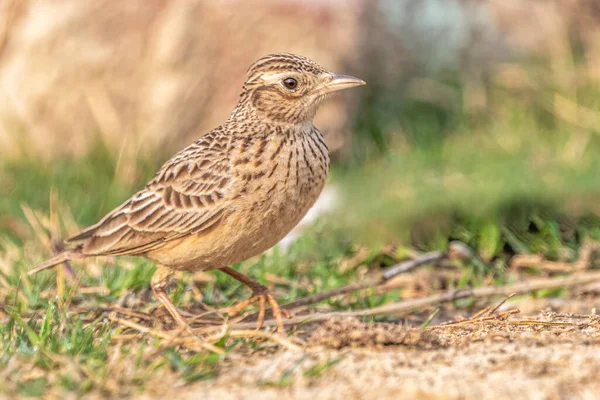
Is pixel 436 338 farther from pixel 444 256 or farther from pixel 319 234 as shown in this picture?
pixel 319 234

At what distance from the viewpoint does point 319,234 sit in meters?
6.94

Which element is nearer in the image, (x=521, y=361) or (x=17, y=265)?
(x=521, y=361)

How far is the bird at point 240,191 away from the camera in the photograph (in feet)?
15.5

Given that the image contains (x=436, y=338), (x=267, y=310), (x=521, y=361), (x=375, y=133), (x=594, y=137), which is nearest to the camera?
(x=521, y=361)

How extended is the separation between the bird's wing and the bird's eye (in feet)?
1.47

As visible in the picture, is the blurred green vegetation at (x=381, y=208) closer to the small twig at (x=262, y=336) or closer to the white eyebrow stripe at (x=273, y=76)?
the small twig at (x=262, y=336)

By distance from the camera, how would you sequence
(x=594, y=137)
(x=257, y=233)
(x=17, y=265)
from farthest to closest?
(x=594, y=137), (x=17, y=265), (x=257, y=233)

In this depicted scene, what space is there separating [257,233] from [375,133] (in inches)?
215

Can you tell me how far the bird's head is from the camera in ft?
16.8

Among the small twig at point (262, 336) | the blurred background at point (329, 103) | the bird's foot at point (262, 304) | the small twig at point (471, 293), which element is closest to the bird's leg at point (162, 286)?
the bird's foot at point (262, 304)

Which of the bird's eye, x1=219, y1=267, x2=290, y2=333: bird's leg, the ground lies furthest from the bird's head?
the ground

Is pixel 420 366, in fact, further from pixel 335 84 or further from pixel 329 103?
pixel 329 103

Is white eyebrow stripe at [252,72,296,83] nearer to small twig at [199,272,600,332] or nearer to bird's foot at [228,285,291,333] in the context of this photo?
bird's foot at [228,285,291,333]

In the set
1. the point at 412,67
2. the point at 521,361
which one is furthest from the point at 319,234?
the point at 412,67
